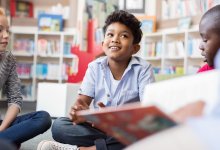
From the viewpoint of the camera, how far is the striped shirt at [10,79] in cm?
161

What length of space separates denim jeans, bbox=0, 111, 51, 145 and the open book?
3.27 ft

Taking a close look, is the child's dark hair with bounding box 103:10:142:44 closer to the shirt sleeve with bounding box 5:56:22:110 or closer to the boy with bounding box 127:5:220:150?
the shirt sleeve with bounding box 5:56:22:110

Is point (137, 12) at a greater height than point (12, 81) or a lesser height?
greater

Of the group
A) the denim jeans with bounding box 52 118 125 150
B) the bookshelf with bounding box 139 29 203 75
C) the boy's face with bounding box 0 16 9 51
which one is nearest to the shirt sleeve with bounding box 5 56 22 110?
the boy's face with bounding box 0 16 9 51

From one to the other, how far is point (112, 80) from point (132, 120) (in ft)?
3.34

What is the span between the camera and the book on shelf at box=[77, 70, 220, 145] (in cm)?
41

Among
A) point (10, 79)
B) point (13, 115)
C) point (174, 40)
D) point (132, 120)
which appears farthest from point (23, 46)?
point (132, 120)

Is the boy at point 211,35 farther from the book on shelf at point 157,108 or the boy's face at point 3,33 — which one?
the boy's face at point 3,33

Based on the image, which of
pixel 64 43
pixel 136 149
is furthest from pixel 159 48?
pixel 136 149

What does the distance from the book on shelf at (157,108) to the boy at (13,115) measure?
0.97 meters

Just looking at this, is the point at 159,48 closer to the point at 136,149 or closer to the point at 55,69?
the point at 55,69

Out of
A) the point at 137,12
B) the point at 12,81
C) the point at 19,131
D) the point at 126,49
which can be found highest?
the point at 137,12

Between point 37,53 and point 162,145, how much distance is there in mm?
5088

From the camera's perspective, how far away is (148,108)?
39 cm
